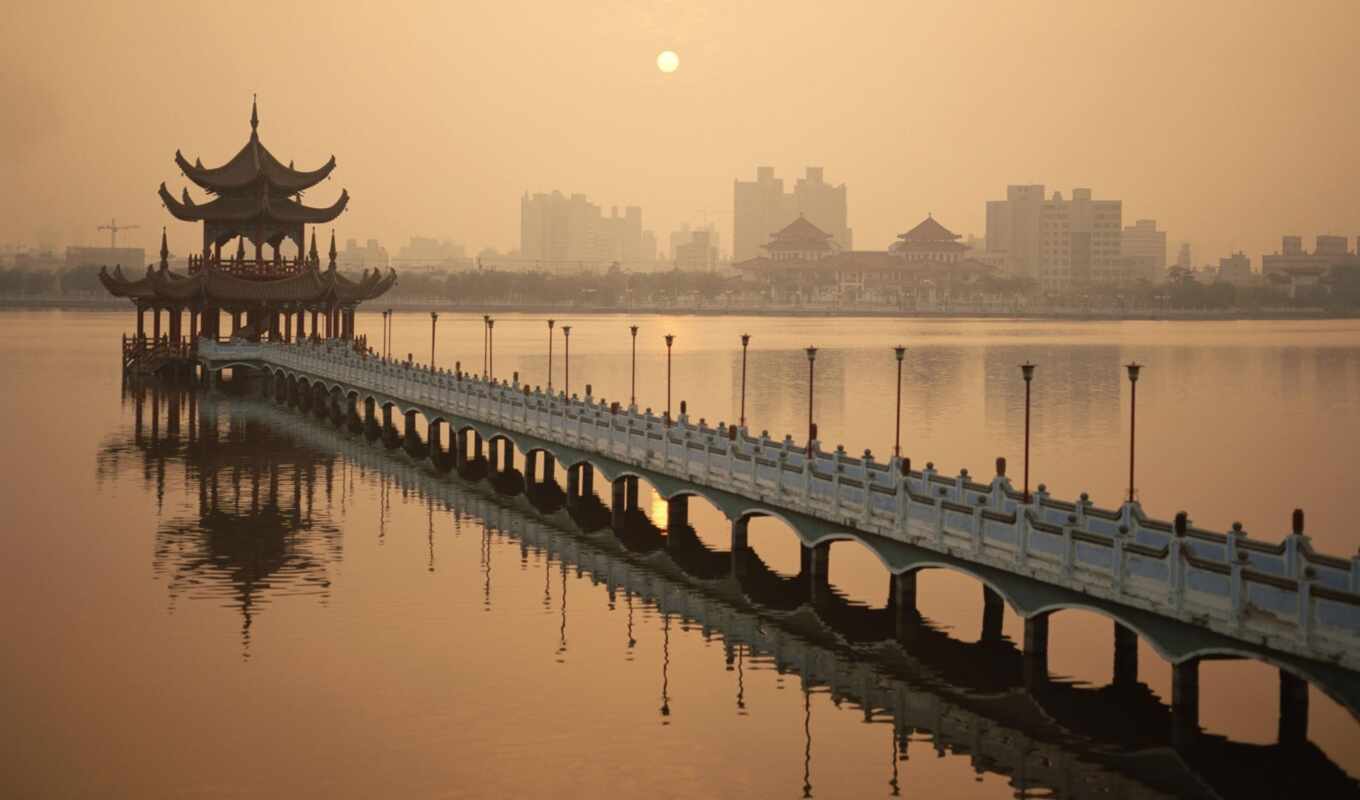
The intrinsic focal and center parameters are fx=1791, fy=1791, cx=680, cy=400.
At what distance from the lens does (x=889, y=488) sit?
3534 centimetres

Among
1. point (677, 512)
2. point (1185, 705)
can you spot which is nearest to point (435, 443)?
point (677, 512)

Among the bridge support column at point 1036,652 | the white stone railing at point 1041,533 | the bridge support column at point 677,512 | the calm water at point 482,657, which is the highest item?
the white stone railing at point 1041,533

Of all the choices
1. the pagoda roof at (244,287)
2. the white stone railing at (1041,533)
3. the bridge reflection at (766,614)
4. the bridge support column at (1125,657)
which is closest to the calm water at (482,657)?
the bridge reflection at (766,614)

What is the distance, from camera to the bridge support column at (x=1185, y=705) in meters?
29.1

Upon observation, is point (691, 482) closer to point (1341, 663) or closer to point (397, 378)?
point (1341, 663)

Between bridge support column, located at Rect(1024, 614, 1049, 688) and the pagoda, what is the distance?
77029 mm

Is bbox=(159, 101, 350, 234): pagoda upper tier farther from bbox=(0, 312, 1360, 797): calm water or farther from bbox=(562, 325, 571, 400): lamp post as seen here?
bbox=(0, 312, 1360, 797): calm water

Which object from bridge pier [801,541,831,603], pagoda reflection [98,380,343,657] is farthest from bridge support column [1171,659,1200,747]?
pagoda reflection [98,380,343,657]

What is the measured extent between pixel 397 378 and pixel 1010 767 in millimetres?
47724

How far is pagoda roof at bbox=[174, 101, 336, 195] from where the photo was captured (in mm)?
106125

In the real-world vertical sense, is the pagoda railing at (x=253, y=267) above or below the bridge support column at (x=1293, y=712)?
above

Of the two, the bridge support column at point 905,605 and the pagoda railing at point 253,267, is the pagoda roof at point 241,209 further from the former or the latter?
the bridge support column at point 905,605

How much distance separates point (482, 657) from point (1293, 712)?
15828mm

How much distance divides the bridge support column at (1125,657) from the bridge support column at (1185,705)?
3832mm
